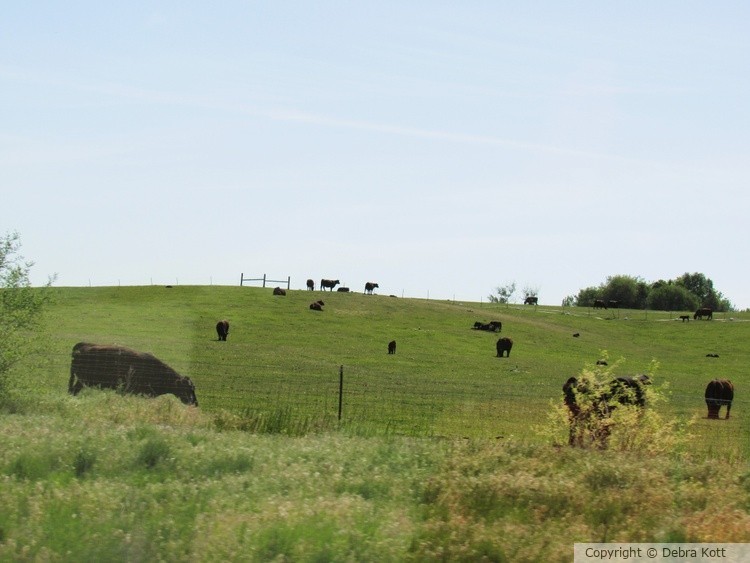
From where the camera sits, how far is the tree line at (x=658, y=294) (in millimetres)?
132250

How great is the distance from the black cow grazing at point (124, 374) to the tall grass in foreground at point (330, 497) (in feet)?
32.5

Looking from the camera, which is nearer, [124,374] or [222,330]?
[124,374]

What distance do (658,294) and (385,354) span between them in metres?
93.5

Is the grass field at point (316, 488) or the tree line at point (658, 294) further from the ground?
the tree line at point (658, 294)

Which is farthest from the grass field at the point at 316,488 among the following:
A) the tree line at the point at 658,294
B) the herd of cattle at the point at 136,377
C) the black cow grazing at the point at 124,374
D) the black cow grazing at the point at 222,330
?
the tree line at the point at 658,294

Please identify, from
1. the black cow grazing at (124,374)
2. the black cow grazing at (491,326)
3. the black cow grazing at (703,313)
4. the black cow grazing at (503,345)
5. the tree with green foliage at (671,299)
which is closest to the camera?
the black cow grazing at (124,374)

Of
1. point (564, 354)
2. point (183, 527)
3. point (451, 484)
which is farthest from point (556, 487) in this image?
point (564, 354)

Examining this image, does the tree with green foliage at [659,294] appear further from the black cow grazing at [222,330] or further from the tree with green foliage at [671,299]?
the black cow grazing at [222,330]

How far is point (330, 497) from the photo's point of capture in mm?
9539

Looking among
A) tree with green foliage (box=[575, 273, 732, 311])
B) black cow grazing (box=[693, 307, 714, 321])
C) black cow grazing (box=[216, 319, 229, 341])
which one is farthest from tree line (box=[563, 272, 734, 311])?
black cow grazing (box=[216, 319, 229, 341])

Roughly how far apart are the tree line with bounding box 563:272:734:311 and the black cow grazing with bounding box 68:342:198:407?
101446 millimetres

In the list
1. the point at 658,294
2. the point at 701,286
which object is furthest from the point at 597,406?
the point at 701,286

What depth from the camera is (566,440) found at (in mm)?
15977

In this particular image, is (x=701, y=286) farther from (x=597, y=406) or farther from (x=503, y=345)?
(x=597, y=406)
